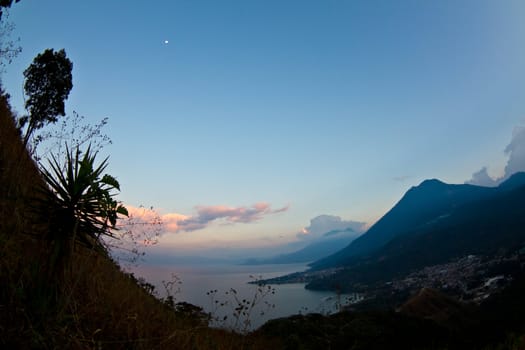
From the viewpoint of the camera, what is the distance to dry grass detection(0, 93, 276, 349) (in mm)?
2896

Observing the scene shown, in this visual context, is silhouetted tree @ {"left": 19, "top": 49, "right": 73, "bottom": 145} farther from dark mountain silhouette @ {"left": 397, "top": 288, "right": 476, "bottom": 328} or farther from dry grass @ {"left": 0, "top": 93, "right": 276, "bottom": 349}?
dark mountain silhouette @ {"left": 397, "top": 288, "right": 476, "bottom": 328}

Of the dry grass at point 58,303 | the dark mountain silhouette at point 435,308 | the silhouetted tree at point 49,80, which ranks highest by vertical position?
the silhouetted tree at point 49,80

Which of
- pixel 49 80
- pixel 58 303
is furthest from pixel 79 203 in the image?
pixel 49 80

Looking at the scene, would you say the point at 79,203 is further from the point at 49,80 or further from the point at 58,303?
the point at 49,80

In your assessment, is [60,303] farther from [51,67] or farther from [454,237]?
[454,237]

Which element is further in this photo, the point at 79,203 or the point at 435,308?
the point at 435,308

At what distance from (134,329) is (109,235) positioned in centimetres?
105

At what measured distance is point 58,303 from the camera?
311 cm

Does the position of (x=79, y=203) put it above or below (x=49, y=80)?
below

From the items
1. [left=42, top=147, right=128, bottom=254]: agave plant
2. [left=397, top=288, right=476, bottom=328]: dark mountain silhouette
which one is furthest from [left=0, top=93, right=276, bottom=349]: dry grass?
[left=397, top=288, right=476, bottom=328]: dark mountain silhouette

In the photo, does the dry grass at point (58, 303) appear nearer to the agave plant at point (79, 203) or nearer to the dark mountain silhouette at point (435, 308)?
the agave plant at point (79, 203)

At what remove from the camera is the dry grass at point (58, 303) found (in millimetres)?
2896

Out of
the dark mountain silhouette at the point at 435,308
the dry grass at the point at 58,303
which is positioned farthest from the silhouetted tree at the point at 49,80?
the dark mountain silhouette at the point at 435,308

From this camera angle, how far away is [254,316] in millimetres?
5867
